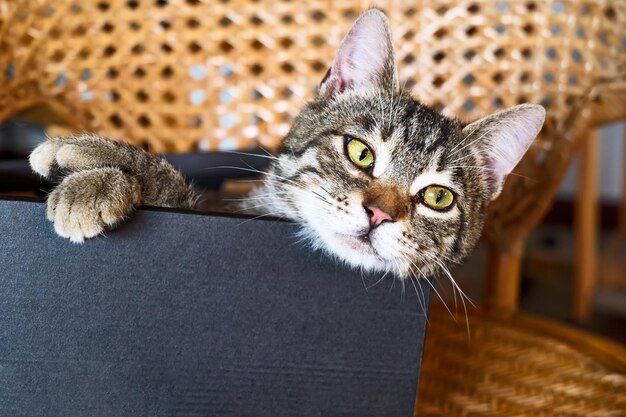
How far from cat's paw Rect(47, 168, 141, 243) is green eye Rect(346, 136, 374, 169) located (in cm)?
31

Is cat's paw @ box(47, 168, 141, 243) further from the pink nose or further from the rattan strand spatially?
the rattan strand

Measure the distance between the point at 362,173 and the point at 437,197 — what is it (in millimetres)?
121

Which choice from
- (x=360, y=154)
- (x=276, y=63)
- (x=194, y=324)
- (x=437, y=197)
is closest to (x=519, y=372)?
(x=437, y=197)

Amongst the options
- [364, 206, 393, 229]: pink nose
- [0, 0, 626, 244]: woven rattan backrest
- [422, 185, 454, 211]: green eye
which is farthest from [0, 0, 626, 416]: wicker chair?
[364, 206, 393, 229]: pink nose

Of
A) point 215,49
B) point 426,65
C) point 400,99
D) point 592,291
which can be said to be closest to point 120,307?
point 400,99

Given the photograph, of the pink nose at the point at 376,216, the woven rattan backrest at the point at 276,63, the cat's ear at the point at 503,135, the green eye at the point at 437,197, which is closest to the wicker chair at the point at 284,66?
the woven rattan backrest at the point at 276,63

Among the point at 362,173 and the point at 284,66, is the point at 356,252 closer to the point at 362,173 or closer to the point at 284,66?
the point at 362,173

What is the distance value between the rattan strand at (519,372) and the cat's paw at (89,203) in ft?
2.21

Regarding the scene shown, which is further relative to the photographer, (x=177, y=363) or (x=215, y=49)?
(x=215, y=49)

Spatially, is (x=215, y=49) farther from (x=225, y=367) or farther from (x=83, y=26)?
(x=225, y=367)

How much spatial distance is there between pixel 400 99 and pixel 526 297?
216cm

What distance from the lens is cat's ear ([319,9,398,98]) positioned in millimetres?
866

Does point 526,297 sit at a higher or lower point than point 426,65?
lower

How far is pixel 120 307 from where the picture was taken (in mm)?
667
